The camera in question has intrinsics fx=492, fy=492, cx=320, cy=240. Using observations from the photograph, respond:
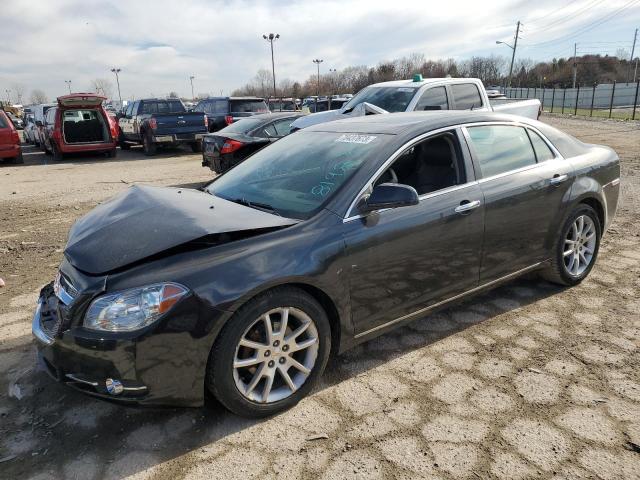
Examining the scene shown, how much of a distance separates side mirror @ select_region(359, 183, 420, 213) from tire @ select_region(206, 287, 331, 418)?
0.66 m

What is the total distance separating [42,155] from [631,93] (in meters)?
46.3

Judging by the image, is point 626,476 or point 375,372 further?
point 375,372

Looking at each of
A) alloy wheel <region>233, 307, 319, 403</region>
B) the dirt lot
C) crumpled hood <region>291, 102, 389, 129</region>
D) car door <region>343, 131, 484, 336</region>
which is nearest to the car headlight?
alloy wheel <region>233, 307, 319, 403</region>

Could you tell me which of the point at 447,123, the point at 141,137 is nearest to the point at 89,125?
the point at 141,137

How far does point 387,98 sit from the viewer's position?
8.88 metres

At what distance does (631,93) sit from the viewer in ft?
142

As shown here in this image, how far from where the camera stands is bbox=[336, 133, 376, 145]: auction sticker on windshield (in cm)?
337

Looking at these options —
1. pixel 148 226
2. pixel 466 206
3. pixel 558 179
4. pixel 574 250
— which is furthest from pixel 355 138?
pixel 574 250

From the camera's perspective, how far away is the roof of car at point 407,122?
3.43 metres

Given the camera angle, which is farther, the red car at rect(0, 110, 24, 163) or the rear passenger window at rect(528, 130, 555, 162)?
the red car at rect(0, 110, 24, 163)

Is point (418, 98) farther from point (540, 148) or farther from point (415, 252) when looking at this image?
point (415, 252)

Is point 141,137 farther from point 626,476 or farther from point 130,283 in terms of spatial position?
point 626,476

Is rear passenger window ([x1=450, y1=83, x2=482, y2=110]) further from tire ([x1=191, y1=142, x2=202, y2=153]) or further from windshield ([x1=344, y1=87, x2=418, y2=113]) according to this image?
tire ([x1=191, y1=142, x2=202, y2=153])

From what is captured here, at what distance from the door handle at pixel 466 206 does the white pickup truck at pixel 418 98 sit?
16.8 ft
